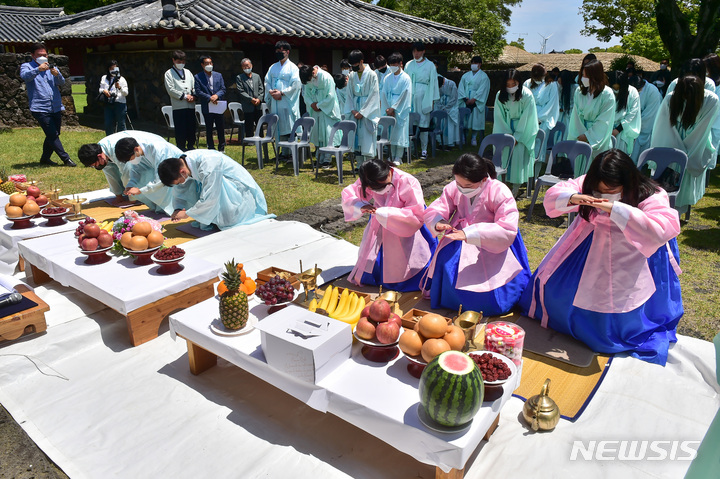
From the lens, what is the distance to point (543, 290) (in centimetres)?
346

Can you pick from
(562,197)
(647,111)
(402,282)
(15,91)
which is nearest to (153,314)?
(402,282)

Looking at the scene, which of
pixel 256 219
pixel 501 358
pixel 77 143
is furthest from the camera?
pixel 77 143

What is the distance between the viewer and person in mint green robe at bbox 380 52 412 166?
906 centimetres

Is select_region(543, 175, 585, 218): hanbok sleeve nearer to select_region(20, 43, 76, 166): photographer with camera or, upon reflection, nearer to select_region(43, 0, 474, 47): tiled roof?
select_region(20, 43, 76, 166): photographer with camera

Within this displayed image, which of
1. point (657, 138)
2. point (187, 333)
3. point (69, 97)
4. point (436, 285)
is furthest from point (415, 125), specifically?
point (69, 97)

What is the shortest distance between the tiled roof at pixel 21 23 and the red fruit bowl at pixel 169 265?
84.2 ft

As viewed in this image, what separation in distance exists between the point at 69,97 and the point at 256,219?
1071cm

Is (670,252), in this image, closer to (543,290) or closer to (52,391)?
(543,290)

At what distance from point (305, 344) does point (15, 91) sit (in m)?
14.3

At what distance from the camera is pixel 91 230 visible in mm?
3744

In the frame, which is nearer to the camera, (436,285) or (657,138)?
(436,285)

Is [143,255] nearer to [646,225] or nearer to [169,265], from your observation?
[169,265]

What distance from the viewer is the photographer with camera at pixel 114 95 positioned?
983cm

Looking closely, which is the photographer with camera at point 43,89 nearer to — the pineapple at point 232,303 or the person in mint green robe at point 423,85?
the person in mint green robe at point 423,85
